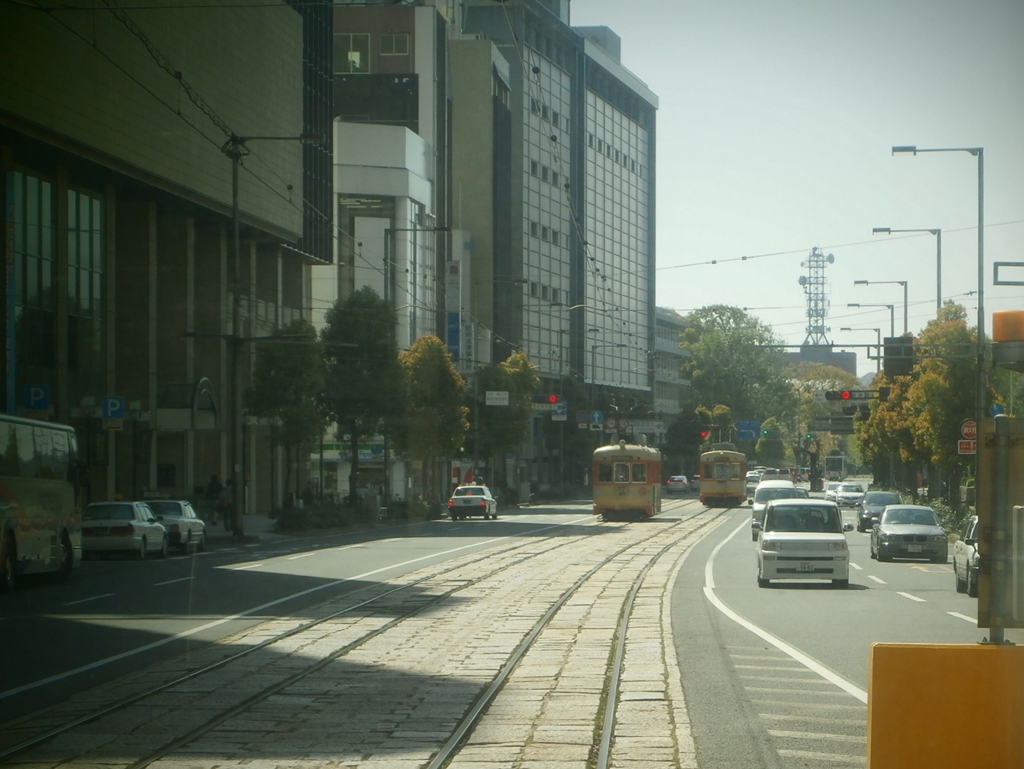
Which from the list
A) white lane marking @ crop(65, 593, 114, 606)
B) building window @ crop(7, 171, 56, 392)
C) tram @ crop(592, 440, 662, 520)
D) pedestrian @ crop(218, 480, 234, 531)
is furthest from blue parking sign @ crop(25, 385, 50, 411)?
tram @ crop(592, 440, 662, 520)

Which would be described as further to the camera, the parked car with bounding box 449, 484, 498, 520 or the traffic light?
the parked car with bounding box 449, 484, 498, 520

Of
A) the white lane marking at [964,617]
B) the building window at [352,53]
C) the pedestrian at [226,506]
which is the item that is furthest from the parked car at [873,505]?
the building window at [352,53]

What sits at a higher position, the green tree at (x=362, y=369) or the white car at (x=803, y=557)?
the green tree at (x=362, y=369)

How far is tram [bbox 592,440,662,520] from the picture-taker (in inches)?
2313

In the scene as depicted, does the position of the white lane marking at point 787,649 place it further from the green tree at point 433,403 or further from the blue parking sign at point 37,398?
the green tree at point 433,403

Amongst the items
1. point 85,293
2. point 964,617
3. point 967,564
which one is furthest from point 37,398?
point 964,617

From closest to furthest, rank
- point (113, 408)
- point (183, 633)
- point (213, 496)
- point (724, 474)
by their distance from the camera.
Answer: point (183, 633), point (113, 408), point (213, 496), point (724, 474)

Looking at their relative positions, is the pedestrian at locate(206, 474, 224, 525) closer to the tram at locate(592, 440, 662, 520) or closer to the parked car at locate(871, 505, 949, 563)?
the tram at locate(592, 440, 662, 520)

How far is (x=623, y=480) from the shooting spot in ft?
193

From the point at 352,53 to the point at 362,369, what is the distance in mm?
39455

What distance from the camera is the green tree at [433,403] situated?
6425 centimetres

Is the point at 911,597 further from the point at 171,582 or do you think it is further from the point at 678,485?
the point at 678,485

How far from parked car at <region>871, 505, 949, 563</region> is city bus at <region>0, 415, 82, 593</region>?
18.8 meters

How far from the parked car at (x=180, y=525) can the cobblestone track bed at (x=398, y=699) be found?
57.4ft
